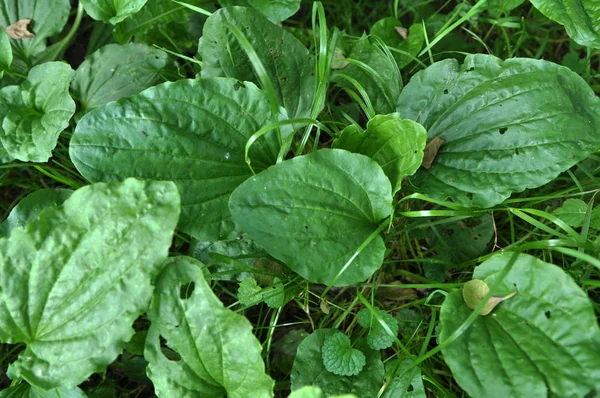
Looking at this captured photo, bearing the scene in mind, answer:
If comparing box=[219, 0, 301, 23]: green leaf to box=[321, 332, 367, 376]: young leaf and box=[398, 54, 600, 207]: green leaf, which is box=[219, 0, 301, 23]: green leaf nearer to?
box=[398, 54, 600, 207]: green leaf

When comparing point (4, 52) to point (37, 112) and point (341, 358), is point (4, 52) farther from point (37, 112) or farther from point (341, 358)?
point (341, 358)

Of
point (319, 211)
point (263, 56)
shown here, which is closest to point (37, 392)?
point (319, 211)

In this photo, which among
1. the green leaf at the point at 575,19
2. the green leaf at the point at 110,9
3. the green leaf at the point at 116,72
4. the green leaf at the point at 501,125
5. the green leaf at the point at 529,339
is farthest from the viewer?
the green leaf at the point at 116,72

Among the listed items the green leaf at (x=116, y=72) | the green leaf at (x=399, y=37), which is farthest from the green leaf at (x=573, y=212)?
the green leaf at (x=116, y=72)

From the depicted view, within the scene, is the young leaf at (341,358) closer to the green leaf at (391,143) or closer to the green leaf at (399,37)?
the green leaf at (391,143)

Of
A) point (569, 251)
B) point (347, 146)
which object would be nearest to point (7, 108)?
point (347, 146)

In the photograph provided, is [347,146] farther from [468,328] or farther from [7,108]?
[7,108]
